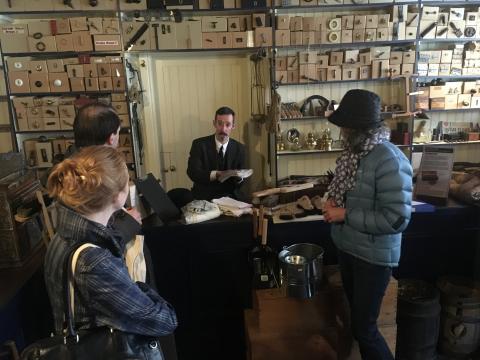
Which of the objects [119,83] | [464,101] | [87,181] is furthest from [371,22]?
[87,181]

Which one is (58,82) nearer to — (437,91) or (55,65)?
(55,65)

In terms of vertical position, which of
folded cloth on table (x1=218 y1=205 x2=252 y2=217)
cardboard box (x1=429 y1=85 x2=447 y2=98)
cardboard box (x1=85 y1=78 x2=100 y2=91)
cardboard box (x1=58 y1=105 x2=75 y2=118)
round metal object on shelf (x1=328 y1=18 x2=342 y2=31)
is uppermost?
round metal object on shelf (x1=328 y1=18 x2=342 y2=31)

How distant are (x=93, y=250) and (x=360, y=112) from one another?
4.02 ft

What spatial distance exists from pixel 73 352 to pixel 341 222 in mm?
1300

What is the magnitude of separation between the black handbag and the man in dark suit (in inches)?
84.0

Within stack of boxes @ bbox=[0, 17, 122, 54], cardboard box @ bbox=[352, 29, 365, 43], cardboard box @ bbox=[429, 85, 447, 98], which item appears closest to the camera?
stack of boxes @ bbox=[0, 17, 122, 54]

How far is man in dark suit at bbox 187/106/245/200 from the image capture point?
3238 millimetres

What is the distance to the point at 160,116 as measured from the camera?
13.9 feet

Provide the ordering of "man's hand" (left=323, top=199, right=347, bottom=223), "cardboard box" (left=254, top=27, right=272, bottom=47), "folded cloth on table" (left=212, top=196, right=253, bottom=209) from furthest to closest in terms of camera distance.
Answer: "cardboard box" (left=254, top=27, right=272, bottom=47), "folded cloth on table" (left=212, top=196, right=253, bottom=209), "man's hand" (left=323, top=199, right=347, bottom=223)

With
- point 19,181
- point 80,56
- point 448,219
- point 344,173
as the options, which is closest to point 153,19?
point 80,56

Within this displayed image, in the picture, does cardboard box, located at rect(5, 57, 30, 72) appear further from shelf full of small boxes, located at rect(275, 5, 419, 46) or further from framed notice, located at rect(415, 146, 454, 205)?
framed notice, located at rect(415, 146, 454, 205)

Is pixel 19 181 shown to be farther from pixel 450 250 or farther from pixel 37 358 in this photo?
pixel 450 250

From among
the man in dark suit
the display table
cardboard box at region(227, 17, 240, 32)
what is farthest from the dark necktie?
cardboard box at region(227, 17, 240, 32)

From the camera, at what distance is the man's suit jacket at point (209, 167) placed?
10.7 feet
